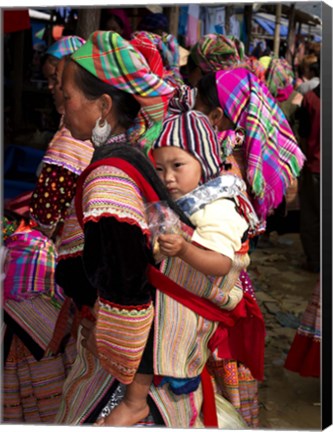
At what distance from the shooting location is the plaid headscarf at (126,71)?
75.0 inches

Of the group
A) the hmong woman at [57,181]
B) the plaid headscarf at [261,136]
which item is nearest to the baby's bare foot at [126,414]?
the hmong woman at [57,181]

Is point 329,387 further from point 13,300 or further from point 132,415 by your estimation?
point 13,300

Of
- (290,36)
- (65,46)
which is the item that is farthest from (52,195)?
(290,36)

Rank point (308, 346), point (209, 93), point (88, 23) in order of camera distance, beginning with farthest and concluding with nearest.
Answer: point (88, 23) → point (308, 346) → point (209, 93)

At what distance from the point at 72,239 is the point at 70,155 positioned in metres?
0.97

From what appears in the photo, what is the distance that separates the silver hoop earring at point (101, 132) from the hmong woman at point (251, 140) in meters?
0.99

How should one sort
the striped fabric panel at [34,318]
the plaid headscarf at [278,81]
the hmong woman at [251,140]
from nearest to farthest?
the striped fabric panel at [34,318] < the hmong woman at [251,140] < the plaid headscarf at [278,81]

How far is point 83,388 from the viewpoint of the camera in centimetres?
201

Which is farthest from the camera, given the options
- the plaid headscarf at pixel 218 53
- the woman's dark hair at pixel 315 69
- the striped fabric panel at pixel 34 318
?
the woman's dark hair at pixel 315 69

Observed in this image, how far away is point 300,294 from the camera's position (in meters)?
6.39

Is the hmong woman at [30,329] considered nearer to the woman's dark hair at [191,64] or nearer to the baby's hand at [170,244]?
the baby's hand at [170,244]

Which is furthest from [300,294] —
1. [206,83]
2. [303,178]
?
[206,83]

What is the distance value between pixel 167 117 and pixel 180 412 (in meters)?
0.92

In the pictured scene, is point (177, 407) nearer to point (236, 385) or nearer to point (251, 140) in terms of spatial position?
point (236, 385)
